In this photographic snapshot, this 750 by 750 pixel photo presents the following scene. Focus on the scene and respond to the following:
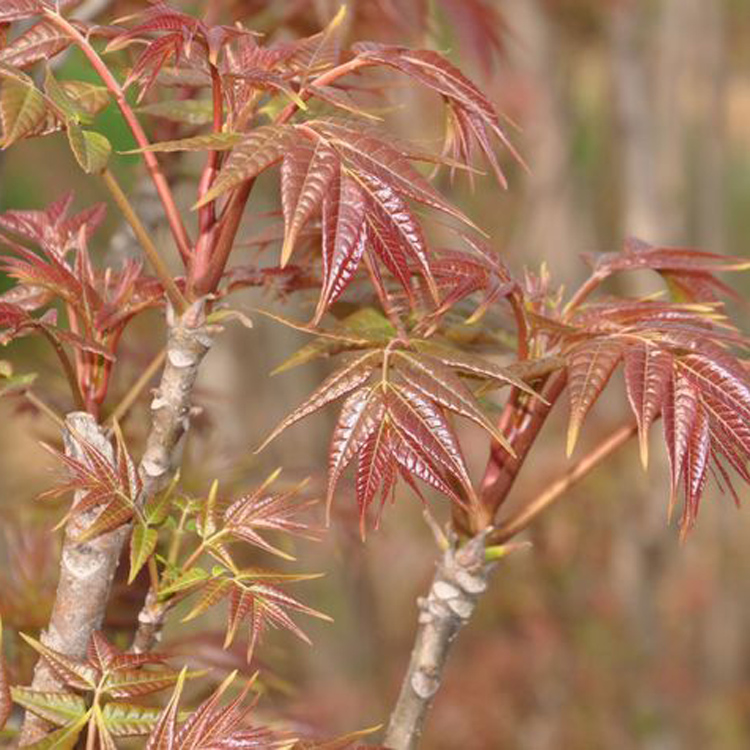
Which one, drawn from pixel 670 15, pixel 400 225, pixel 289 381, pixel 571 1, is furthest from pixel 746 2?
pixel 400 225

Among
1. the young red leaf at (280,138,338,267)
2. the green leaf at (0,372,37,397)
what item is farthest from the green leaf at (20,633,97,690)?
the young red leaf at (280,138,338,267)

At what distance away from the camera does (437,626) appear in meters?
0.84

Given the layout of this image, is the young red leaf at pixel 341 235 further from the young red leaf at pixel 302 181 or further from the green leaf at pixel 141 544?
the green leaf at pixel 141 544

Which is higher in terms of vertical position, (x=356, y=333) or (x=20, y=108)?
(x=20, y=108)

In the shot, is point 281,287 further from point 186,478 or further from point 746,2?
point 746,2

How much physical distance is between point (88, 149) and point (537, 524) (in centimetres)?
223

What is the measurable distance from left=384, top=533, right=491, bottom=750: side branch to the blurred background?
214mm

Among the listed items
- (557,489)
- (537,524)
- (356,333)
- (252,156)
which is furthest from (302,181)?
(537,524)

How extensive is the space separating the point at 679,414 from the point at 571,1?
3.58m

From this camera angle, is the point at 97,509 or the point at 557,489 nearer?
the point at 97,509

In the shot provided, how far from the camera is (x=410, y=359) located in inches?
27.8

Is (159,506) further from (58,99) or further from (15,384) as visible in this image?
(58,99)

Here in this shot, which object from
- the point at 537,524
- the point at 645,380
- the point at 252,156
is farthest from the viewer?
the point at 537,524

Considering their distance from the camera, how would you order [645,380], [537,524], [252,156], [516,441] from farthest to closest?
[537,524] → [516,441] → [645,380] → [252,156]
